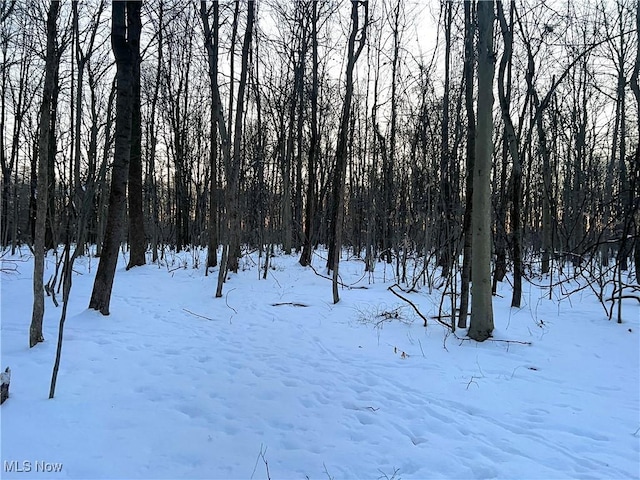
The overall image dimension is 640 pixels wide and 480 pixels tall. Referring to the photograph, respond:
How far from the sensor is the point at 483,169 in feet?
16.3

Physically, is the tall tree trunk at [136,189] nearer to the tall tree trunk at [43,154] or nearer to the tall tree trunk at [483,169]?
the tall tree trunk at [43,154]

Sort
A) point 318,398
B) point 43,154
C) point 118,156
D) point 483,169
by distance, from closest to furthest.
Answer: point 318,398, point 43,154, point 483,169, point 118,156

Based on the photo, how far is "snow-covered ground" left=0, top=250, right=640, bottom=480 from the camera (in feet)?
8.05

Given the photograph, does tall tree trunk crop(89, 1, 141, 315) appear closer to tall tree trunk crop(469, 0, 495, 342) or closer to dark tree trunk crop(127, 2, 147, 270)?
dark tree trunk crop(127, 2, 147, 270)

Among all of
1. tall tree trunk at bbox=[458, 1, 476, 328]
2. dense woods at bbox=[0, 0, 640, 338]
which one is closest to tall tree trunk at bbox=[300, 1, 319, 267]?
dense woods at bbox=[0, 0, 640, 338]

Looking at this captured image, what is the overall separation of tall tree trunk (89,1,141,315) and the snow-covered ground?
50cm

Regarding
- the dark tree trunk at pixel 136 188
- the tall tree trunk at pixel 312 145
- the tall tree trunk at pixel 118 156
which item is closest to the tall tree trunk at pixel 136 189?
the dark tree trunk at pixel 136 188

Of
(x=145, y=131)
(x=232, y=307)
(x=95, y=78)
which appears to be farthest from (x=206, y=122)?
(x=232, y=307)

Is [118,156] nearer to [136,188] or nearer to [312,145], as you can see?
[136,188]

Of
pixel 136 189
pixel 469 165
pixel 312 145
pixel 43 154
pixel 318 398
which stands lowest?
pixel 318 398

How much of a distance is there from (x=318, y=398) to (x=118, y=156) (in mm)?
4729

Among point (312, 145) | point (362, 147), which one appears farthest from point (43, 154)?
point (362, 147)

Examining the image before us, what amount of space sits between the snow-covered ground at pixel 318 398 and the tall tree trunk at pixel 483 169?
3.03 feet

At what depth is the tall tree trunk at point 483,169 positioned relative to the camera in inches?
194
